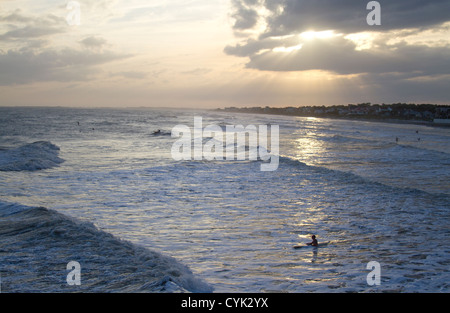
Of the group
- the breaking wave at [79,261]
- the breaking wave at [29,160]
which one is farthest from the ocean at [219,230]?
the breaking wave at [29,160]

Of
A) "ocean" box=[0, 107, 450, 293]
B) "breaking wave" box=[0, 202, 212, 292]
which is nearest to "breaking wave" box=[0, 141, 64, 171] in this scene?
"ocean" box=[0, 107, 450, 293]

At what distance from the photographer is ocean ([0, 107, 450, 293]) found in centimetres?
715

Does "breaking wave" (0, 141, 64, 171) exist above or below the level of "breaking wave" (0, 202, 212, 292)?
above

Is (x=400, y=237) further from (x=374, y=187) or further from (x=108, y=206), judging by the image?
(x=108, y=206)

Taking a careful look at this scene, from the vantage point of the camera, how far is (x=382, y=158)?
94.5ft

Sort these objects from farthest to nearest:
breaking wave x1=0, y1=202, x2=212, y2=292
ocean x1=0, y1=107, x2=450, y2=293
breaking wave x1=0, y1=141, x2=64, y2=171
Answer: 1. breaking wave x1=0, y1=141, x2=64, y2=171
2. ocean x1=0, y1=107, x2=450, y2=293
3. breaking wave x1=0, y1=202, x2=212, y2=292

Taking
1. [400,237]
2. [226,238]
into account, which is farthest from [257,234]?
[400,237]

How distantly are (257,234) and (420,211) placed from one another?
22.7 feet

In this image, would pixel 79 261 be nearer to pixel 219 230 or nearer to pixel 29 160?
pixel 219 230

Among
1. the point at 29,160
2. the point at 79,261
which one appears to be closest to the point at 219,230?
the point at 79,261

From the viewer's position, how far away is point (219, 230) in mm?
10484

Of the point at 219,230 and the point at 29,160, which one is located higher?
the point at 29,160

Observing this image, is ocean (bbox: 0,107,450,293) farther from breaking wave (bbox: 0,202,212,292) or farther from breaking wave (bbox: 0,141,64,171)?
breaking wave (bbox: 0,141,64,171)

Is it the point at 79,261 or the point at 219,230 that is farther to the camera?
the point at 219,230
